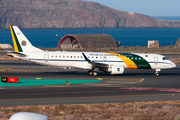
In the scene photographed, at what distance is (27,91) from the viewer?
31844mm

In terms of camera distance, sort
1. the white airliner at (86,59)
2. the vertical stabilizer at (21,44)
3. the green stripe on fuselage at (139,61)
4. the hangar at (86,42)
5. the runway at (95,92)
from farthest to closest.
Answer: the hangar at (86,42), the green stripe on fuselage at (139,61), the vertical stabilizer at (21,44), the white airliner at (86,59), the runway at (95,92)

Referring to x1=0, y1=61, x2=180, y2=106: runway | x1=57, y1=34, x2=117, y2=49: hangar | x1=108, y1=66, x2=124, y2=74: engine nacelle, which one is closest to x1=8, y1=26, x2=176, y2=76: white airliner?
x1=108, y1=66, x2=124, y2=74: engine nacelle

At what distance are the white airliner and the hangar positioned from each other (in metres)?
50.5

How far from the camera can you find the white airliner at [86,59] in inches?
1682

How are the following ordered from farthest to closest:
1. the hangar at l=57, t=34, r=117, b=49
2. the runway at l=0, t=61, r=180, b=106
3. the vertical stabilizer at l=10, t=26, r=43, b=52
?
the hangar at l=57, t=34, r=117, b=49, the vertical stabilizer at l=10, t=26, r=43, b=52, the runway at l=0, t=61, r=180, b=106

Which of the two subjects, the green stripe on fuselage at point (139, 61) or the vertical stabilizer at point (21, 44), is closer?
the vertical stabilizer at point (21, 44)

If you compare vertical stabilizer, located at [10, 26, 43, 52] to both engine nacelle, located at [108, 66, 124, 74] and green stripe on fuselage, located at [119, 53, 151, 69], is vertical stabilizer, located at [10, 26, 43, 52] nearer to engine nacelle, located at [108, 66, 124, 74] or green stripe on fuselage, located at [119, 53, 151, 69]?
engine nacelle, located at [108, 66, 124, 74]

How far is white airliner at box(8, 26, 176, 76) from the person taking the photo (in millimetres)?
42719

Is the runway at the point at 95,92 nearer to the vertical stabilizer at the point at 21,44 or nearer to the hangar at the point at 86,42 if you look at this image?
the vertical stabilizer at the point at 21,44

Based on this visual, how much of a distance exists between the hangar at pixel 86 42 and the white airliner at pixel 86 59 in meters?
50.5

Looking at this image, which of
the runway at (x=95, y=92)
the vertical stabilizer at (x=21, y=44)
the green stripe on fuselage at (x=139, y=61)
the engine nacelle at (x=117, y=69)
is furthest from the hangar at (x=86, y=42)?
the runway at (x=95, y=92)

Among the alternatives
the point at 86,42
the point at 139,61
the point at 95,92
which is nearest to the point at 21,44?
the point at 95,92

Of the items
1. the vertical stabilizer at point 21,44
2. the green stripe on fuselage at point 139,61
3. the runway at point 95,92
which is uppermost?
the vertical stabilizer at point 21,44

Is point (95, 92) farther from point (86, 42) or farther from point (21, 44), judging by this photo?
point (86, 42)
